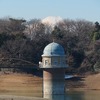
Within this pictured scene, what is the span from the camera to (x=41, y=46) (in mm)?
89375

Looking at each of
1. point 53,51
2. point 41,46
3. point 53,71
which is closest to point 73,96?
point 53,51

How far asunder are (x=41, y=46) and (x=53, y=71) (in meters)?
51.3

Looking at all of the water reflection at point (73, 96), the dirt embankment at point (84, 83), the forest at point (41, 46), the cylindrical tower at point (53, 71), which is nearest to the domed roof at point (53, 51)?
the cylindrical tower at point (53, 71)

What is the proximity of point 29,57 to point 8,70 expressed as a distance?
412cm

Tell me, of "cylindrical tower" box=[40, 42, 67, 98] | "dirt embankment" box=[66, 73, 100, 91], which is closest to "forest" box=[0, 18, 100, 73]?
"dirt embankment" box=[66, 73, 100, 91]

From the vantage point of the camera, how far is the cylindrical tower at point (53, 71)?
37.4 meters

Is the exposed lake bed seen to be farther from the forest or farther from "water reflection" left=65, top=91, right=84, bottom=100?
"water reflection" left=65, top=91, right=84, bottom=100

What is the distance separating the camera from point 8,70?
84.4m

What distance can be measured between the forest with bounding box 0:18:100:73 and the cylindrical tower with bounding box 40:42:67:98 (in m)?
38.9

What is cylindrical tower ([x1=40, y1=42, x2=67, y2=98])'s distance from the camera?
37438mm

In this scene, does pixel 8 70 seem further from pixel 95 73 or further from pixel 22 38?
pixel 95 73

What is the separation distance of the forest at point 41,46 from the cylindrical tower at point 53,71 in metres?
38.9

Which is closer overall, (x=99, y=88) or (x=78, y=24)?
(x=99, y=88)

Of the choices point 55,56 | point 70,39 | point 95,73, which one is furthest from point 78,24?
point 55,56
